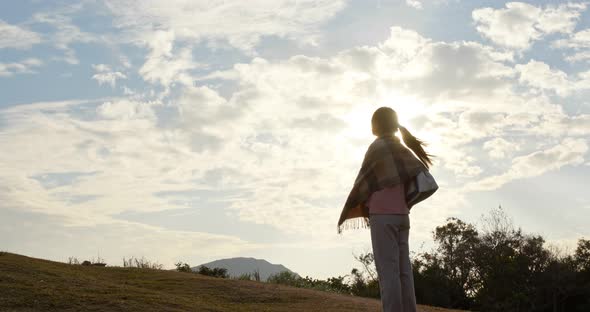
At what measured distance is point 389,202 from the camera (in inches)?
259

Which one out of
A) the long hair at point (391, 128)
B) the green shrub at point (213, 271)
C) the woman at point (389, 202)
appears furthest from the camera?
the green shrub at point (213, 271)

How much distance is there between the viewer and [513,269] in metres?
30.4

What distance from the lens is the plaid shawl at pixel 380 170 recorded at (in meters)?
6.77

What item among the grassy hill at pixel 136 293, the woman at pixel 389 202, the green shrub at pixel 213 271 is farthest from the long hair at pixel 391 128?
the green shrub at pixel 213 271

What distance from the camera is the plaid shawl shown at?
677 centimetres

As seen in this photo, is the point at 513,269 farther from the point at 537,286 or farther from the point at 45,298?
the point at 45,298

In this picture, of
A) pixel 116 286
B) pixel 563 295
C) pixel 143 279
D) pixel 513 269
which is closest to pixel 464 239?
pixel 513 269

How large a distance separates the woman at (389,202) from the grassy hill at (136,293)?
519cm

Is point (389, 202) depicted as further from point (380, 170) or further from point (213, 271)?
point (213, 271)

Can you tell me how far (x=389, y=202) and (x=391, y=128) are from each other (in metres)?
0.88

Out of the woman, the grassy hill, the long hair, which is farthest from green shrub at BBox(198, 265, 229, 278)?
the long hair

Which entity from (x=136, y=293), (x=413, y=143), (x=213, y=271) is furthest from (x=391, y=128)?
(x=213, y=271)

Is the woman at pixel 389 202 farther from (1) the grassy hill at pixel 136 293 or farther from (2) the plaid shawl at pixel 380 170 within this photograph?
(1) the grassy hill at pixel 136 293

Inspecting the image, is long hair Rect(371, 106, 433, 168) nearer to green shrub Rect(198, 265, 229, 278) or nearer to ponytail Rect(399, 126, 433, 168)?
ponytail Rect(399, 126, 433, 168)
